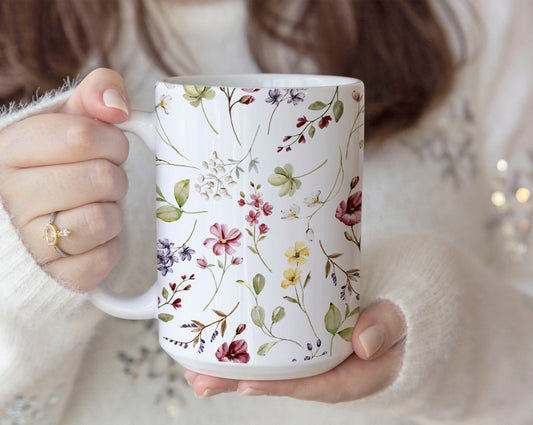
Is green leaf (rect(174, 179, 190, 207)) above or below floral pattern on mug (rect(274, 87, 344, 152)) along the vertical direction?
below

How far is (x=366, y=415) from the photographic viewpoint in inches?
36.4

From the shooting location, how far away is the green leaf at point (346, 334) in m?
0.51

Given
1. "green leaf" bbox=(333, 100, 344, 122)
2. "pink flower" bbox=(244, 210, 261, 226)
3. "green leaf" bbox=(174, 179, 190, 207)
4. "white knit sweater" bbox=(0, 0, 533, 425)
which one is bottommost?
"white knit sweater" bbox=(0, 0, 533, 425)

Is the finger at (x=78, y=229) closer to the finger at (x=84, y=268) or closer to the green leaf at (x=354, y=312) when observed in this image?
the finger at (x=84, y=268)

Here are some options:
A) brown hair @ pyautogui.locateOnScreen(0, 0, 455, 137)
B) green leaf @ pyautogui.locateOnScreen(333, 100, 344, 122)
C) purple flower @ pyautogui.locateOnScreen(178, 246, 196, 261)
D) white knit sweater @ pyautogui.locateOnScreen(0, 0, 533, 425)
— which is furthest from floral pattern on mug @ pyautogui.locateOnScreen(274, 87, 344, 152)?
brown hair @ pyautogui.locateOnScreen(0, 0, 455, 137)

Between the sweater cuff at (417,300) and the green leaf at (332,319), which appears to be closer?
the green leaf at (332,319)

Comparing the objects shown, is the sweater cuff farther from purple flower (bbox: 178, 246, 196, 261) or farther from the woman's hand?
purple flower (bbox: 178, 246, 196, 261)

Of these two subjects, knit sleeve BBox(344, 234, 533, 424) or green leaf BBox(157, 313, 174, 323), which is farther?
knit sleeve BBox(344, 234, 533, 424)

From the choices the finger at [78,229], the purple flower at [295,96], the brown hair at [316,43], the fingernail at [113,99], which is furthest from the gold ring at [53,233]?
the brown hair at [316,43]

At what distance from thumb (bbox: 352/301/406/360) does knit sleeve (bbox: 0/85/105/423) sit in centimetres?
25

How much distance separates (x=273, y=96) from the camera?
Result: 1.44 feet

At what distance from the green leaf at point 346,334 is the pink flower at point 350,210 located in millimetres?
90

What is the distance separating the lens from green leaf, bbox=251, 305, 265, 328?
463 mm

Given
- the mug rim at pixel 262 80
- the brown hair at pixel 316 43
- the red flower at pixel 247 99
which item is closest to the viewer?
the red flower at pixel 247 99
